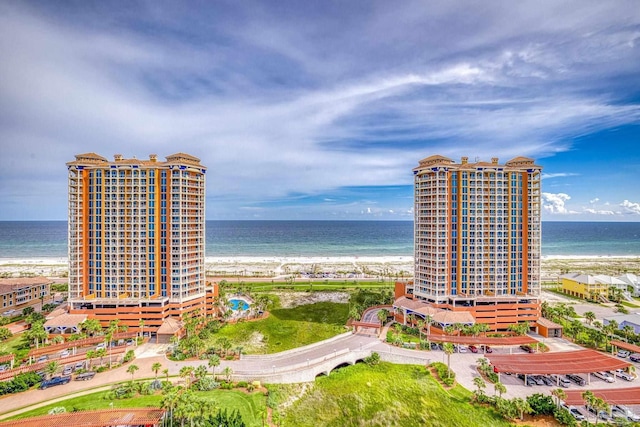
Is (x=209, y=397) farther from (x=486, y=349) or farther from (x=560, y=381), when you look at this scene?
(x=560, y=381)

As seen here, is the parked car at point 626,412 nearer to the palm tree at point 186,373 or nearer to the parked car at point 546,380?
the parked car at point 546,380

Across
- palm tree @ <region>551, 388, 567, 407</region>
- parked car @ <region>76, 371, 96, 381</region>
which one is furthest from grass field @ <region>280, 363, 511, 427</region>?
parked car @ <region>76, 371, 96, 381</region>

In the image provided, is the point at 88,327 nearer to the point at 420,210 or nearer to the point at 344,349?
the point at 344,349

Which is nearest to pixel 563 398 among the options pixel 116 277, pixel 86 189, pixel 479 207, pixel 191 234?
pixel 479 207

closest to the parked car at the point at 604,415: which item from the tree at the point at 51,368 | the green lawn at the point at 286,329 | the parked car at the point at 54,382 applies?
the green lawn at the point at 286,329

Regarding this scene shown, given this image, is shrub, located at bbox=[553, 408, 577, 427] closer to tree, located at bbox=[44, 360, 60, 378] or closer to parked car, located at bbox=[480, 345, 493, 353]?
parked car, located at bbox=[480, 345, 493, 353]
